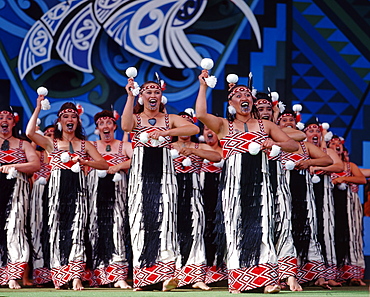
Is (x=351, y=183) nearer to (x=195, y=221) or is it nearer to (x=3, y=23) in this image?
(x=195, y=221)

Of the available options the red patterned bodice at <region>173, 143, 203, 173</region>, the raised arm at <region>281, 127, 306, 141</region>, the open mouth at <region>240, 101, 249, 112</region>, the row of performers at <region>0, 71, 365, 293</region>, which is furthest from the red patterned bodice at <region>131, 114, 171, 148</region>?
the raised arm at <region>281, 127, 306, 141</region>

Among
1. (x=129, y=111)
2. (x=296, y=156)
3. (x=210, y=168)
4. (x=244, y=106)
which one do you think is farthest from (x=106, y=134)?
(x=244, y=106)

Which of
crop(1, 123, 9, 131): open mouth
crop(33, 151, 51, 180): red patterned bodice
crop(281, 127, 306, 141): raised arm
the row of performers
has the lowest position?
the row of performers

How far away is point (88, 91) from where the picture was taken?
8930 mm

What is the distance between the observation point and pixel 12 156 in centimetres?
687

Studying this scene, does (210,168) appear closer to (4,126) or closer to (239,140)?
(239,140)

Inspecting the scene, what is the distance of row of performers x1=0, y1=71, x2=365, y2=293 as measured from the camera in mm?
5578

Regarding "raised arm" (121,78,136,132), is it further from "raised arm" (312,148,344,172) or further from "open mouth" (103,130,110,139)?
"raised arm" (312,148,344,172)

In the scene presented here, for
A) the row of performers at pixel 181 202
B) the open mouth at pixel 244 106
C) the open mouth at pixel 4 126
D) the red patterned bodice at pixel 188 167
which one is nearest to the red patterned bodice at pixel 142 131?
the row of performers at pixel 181 202

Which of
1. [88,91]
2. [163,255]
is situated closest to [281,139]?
[163,255]

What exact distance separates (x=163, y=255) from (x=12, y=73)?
3.74m

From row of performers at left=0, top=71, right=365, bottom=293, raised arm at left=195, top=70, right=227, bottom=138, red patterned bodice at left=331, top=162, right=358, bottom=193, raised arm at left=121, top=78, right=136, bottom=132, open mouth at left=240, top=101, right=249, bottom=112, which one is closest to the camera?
raised arm at left=195, top=70, right=227, bottom=138

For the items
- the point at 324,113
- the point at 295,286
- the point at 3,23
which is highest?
the point at 3,23

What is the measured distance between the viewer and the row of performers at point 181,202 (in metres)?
5.58
